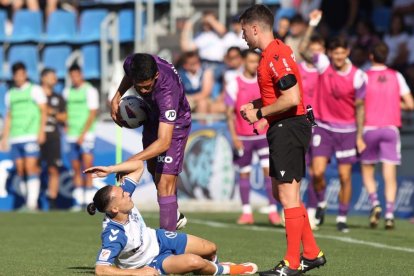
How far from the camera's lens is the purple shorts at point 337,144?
15.7m

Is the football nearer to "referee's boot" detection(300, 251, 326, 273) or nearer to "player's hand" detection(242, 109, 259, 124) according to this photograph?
"player's hand" detection(242, 109, 259, 124)

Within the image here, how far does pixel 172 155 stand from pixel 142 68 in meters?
1.19

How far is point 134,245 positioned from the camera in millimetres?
9336

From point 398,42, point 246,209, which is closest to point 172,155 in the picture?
point 246,209

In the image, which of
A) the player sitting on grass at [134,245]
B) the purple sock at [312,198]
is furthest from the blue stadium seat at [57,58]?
the player sitting on grass at [134,245]

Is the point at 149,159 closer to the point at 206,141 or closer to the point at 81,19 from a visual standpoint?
the point at 206,141

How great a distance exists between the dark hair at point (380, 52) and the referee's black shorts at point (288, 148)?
21.6 feet

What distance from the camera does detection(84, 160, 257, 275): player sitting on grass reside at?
30.4ft

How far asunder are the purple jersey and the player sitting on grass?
2.18ft

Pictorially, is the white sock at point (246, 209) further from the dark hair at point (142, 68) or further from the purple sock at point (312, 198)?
the dark hair at point (142, 68)

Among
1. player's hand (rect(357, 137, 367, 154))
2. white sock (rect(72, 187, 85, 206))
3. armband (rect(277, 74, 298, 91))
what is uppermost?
armband (rect(277, 74, 298, 91))

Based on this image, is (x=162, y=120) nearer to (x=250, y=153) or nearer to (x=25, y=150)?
(x=250, y=153)

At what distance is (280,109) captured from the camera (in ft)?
→ 31.3

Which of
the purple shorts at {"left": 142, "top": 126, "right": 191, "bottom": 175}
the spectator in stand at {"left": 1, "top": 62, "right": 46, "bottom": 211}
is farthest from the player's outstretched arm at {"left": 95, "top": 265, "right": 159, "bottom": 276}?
the spectator in stand at {"left": 1, "top": 62, "right": 46, "bottom": 211}
